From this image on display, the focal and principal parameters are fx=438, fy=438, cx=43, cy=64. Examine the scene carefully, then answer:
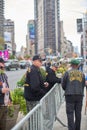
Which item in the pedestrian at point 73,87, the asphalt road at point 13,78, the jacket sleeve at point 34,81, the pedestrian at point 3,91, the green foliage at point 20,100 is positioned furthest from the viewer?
the asphalt road at point 13,78

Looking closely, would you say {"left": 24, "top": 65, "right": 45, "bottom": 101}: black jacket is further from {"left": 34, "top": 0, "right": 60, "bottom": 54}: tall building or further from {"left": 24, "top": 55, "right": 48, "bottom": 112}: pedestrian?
{"left": 34, "top": 0, "right": 60, "bottom": 54}: tall building

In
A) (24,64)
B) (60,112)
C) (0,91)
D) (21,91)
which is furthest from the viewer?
(24,64)

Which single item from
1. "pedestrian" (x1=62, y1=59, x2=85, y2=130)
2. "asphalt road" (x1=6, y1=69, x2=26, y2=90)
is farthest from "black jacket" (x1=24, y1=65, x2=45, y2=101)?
"asphalt road" (x1=6, y1=69, x2=26, y2=90)

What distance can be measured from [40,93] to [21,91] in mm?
2627

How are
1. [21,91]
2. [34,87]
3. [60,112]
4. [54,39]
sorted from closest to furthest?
[34,87]
[21,91]
[60,112]
[54,39]

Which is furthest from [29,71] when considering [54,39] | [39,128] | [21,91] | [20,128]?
[54,39]

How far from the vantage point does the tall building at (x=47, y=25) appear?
17162cm

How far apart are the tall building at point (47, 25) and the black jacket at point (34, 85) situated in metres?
159

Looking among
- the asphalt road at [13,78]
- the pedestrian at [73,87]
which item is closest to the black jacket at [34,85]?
the pedestrian at [73,87]

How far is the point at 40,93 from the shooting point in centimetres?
923

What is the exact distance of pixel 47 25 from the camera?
18038cm

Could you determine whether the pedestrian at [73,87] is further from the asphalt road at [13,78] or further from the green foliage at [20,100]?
the asphalt road at [13,78]

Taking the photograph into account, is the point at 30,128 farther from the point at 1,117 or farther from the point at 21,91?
the point at 21,91

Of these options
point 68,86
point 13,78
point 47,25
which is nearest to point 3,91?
point 68,86
